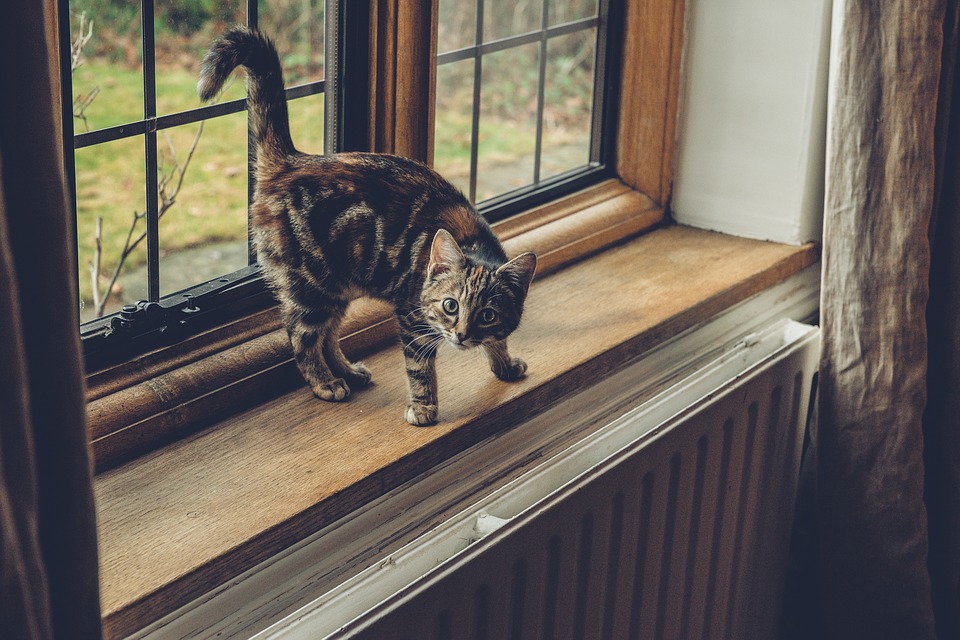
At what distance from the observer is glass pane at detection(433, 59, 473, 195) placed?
2.19 m

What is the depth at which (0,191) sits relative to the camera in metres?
0.53

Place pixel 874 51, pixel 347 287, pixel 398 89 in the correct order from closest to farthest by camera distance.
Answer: pixel 347 287
pixel 398 89
pixel 874 51

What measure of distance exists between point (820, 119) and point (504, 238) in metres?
0.54

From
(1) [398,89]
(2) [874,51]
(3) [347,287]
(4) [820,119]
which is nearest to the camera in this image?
(3) [347,287]

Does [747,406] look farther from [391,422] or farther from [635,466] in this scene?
[391,422]

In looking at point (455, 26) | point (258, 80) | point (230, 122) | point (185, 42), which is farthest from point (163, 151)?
point (258, 80)

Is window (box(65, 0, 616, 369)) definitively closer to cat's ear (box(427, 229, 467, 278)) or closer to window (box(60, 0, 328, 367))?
window (box(60, 0, 328, 367))

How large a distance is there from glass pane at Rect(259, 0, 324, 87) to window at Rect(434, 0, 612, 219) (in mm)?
179

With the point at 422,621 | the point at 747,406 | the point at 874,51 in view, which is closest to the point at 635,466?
the point at 747,406

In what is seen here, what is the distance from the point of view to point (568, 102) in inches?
82.0

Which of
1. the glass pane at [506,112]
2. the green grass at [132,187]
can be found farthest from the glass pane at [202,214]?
the glass pane at [506,112]

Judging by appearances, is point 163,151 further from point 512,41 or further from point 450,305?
point 450,305

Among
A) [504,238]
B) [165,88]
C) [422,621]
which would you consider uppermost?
[165,88]

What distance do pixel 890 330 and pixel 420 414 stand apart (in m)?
0.70
